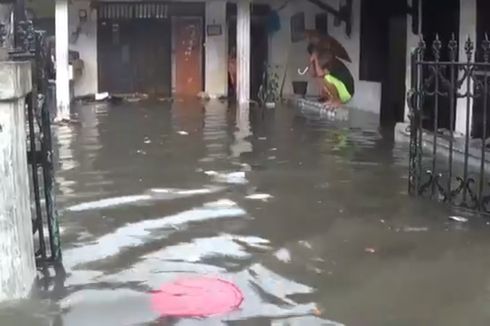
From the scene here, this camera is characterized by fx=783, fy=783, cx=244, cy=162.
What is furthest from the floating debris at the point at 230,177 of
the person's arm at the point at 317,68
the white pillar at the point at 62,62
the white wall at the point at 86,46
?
the white wall at the point at 86,46

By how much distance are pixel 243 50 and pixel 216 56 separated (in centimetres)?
363

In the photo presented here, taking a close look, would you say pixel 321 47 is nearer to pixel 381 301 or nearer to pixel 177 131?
pixel 177 131

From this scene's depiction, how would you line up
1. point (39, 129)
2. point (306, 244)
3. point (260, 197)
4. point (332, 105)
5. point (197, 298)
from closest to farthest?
point (197, 298) < point (39, 129) < point (306, 244) < point (260, 197) < point (332, 105)

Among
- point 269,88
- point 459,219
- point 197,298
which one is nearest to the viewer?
point 197,298

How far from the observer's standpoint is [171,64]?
23344mm

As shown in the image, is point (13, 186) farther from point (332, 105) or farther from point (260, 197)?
point (332, 105)

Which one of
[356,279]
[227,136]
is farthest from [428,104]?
[356,279]

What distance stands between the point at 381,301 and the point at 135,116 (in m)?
12.0

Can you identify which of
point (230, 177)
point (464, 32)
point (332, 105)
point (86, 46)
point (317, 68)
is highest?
point (86, 46)

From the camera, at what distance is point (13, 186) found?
15.1 feet

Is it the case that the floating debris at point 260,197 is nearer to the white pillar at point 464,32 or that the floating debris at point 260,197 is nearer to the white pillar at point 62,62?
the white pillar at point 464,32

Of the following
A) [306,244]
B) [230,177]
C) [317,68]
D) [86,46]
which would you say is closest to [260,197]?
[230,177]

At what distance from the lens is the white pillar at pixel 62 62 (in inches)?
620

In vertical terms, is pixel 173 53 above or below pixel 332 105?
above
